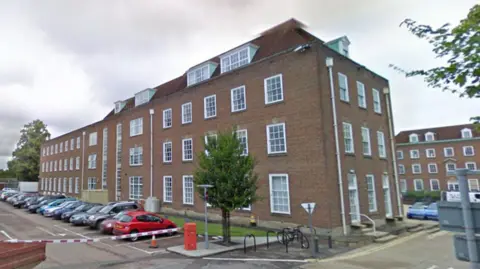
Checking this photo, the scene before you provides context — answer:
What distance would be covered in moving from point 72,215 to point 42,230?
9.86 ft

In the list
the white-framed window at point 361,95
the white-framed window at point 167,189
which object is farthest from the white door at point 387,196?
the white-framed window at point 167,189

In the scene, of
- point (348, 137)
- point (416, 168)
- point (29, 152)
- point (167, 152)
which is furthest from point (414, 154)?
point (29, 152)

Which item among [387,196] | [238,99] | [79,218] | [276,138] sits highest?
[238,99]

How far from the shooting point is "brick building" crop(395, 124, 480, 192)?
53844mm

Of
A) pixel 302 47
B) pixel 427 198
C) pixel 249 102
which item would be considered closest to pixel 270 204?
pixel 249 102

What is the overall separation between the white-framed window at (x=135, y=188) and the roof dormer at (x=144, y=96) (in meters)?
8.73

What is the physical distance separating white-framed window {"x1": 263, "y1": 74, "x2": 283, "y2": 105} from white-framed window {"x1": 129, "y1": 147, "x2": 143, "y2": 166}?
17.7 meters

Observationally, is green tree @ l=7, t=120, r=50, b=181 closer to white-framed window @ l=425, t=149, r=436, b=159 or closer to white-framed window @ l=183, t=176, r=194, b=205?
white-framed window @ l=183, t=176, r=194, b=205

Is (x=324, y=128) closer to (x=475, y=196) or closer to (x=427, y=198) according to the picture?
(x=475, y=196)

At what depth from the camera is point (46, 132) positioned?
243ft

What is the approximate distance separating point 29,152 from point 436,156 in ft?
276

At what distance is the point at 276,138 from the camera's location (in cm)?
2069

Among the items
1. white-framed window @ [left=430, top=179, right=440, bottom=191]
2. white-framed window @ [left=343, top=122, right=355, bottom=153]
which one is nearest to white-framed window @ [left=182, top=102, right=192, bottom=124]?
white-framed window @ [left=343, top=122, right=355, bottom=153]

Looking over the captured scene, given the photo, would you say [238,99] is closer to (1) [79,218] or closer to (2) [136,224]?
(2) [136,224]
